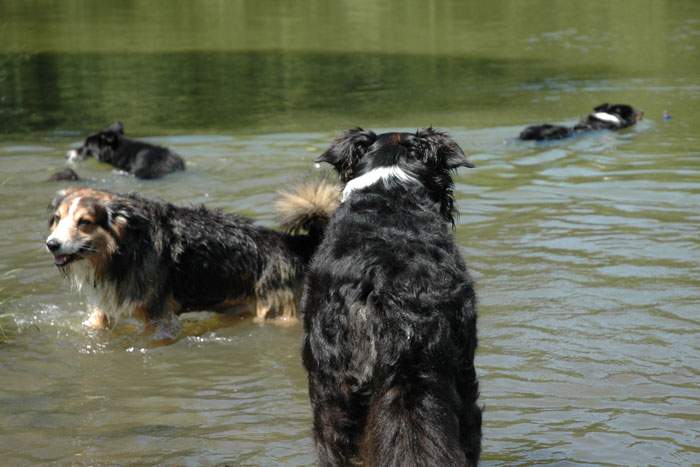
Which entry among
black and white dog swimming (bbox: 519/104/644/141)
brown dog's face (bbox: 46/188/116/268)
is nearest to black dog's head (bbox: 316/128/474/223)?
brown dog's face (bbox: 46/188/116/268)

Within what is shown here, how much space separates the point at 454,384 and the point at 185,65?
16.4m

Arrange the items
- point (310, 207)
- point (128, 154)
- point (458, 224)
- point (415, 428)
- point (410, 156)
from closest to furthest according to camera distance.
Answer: point (415, 428) < point (410, 156) < point (310, 207) < point (458, 224) < point (128, 154)

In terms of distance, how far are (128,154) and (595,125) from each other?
17.9 ft

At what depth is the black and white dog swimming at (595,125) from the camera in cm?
1201

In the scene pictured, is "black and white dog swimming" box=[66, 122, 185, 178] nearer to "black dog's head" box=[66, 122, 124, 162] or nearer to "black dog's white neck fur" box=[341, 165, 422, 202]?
"black dog's head" box=[66, 122, 124, 162]

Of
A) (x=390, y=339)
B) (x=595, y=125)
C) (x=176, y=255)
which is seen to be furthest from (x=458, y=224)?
(x=390, y=339)

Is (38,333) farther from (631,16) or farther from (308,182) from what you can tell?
(631,16)

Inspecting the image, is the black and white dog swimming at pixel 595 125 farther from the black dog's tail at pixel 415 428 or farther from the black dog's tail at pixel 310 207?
the black dog's tail at pixel 415 428

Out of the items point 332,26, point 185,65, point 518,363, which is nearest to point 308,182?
point 518,363

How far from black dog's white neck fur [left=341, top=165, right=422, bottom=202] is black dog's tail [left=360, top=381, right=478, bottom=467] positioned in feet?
3.21

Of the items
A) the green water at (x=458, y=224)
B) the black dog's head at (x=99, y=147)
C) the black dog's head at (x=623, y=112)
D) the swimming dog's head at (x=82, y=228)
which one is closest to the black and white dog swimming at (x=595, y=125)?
the black dog's head at (x=623, y=112)

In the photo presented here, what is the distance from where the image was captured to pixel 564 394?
5695mm

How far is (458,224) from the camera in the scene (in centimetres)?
916

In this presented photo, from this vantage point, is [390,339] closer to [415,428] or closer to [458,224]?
[415,428]
